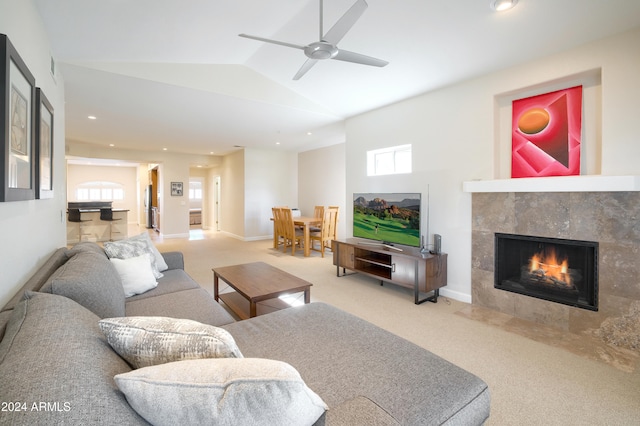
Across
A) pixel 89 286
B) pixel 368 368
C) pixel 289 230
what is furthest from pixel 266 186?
pixel 368 368

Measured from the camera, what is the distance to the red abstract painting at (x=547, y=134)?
287 centimetres

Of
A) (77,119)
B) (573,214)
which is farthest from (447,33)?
(77,119)

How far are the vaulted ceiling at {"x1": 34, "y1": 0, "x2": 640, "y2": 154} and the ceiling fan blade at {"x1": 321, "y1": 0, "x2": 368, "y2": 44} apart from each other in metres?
0.62

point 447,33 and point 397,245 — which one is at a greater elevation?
point 447,33

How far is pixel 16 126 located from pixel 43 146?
30.2 inches

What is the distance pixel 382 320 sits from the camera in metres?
3.08

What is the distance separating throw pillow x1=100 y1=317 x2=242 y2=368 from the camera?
0.90m

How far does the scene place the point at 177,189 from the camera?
8.80 meters

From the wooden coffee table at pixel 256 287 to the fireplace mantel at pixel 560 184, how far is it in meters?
2.14

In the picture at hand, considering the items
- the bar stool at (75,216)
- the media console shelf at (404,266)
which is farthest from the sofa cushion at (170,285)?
the bar stool at (75,216)

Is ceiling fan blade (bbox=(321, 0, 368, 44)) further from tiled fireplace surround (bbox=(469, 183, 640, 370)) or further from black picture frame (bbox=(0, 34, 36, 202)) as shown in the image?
tiled fireplace surround (bbox=(469, 183, 640, 370))

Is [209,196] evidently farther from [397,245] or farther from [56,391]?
[56,391]

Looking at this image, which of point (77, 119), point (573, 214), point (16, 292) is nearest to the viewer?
point (16, 292)

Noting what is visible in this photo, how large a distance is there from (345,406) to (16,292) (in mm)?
1783
